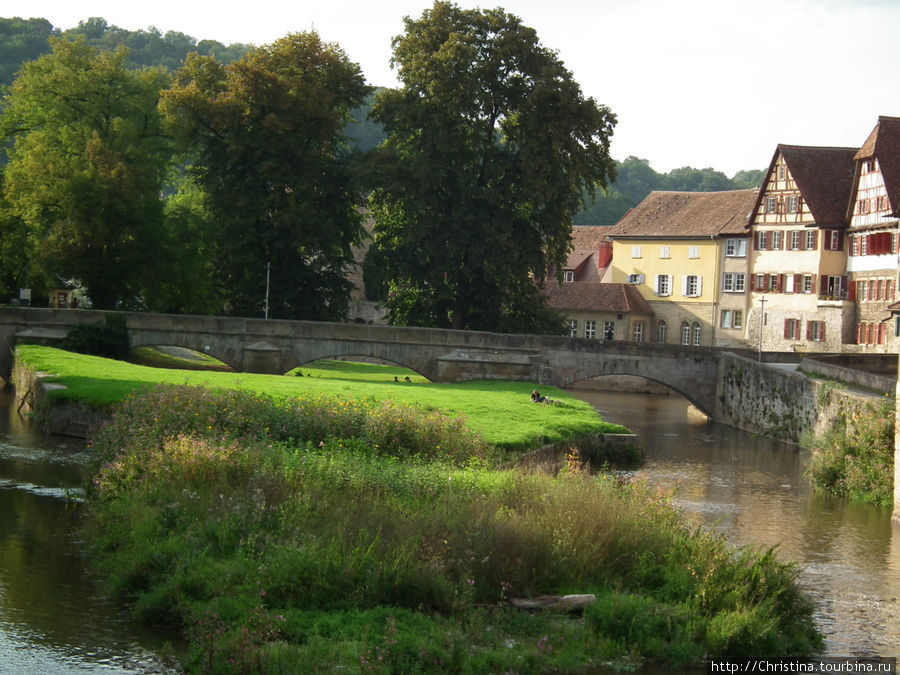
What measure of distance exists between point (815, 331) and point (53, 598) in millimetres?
55624

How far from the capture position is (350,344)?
47.8 m

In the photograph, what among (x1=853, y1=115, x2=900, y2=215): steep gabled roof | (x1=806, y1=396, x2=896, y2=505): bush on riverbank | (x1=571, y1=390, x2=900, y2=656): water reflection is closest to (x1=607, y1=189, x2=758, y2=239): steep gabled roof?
(x1=853, y1=115, x2=900, y2=215): steep gabled roof

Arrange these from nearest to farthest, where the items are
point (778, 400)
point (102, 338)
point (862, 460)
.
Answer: point (862, 460)
point (778, 400)
point (102, 338)

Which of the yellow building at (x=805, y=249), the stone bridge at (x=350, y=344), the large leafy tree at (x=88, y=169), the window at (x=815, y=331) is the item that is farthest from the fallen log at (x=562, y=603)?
the window at (x=815, y=331)

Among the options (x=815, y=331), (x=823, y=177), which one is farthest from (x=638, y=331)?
(x=823, y=177)

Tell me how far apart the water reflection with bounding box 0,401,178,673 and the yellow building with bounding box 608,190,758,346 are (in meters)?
55.0

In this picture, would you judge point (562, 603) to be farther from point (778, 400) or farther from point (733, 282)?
point (733, 282)

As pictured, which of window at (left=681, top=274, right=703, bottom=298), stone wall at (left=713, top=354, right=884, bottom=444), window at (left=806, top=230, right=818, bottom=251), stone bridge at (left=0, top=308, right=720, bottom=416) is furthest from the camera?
window at (left=681, top=274, right=703, bottom=298)

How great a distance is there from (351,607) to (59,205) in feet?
130

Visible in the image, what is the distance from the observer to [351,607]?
15.0 m

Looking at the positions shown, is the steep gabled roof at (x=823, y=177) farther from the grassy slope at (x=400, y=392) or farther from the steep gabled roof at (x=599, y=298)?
the grassy slope at (x=400, y=392)

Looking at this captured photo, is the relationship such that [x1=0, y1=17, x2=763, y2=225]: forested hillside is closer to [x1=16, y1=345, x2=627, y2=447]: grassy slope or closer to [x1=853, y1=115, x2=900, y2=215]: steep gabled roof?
[x1=853, y1=115, x2=900, y2=215]: steep gabled roof

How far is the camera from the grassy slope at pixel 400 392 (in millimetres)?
31016

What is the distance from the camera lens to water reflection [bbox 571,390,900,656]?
1808cm
